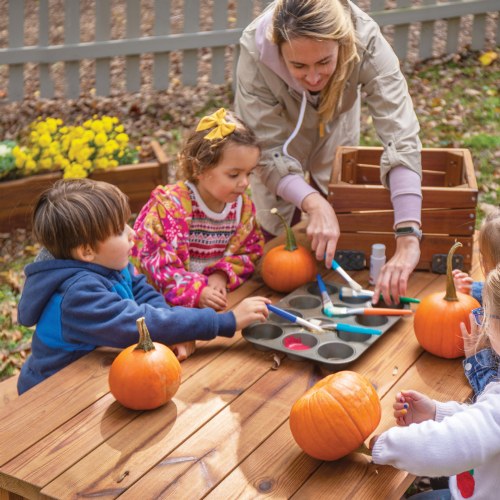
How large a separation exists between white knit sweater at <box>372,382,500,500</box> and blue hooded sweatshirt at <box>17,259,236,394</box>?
866 millimetres

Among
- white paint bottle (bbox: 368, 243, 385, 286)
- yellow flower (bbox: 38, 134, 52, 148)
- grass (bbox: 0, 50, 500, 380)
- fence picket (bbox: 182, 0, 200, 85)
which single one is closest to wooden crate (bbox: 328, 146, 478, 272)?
white paint bottle (bbox: 368, 243, 385, 286)

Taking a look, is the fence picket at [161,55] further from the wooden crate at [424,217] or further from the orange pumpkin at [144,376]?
the orange pumpkin at [144,376]

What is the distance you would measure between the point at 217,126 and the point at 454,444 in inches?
68.4

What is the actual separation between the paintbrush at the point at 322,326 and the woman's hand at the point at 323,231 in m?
0.38

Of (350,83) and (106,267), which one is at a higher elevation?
(350,83)

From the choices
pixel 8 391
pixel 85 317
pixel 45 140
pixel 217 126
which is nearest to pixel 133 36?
pixel 45 140

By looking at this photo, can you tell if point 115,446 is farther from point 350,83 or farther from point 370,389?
point 350,83

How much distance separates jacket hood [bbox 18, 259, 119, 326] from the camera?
253cm

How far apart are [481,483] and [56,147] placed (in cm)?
379

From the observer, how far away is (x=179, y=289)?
297 centimetres

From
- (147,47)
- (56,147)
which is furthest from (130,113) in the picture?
(56,147)

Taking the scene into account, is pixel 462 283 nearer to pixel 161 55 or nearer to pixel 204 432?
pixel 204 432

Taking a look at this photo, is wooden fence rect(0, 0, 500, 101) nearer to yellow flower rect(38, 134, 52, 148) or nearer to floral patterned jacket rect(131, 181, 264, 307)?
yellow flower rect(38, 134, 52, 148)

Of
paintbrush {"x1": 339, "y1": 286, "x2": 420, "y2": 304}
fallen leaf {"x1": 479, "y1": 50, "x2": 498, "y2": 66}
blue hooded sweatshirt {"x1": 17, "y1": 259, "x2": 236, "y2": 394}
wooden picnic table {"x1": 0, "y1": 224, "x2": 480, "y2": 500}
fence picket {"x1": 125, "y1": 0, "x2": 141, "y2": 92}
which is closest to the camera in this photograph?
wooden picnic table {"x1": 0, "y1": 224, "x2": 480, "y2": 500}
